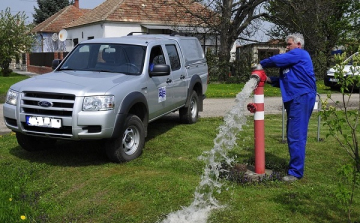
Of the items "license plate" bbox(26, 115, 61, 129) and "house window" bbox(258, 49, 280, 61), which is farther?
"house window" bbox(258, 49, 280, 61)

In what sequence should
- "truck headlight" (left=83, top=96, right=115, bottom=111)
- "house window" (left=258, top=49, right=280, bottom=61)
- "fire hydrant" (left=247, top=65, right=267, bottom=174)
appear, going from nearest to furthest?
"fire hydrant" (left=247, top=65, right=267, bottom=174) < "truck headlight" (left=83, top=96, right=115, bottom=111) < "house window" (left=258, top=49, right=280, bottom=61)

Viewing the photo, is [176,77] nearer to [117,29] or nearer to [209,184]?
[209,184]

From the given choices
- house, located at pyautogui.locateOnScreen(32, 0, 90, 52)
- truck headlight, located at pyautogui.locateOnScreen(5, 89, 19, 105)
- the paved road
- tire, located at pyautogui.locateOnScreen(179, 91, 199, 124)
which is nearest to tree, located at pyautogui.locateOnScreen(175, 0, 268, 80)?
the paved road

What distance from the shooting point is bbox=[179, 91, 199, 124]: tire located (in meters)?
9.38

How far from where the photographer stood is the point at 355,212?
4.52 meters

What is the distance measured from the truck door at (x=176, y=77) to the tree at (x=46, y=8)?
52.3 m

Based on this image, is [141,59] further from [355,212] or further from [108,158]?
[355,212]

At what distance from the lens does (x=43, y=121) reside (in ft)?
19.6

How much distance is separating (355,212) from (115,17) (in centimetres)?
2639

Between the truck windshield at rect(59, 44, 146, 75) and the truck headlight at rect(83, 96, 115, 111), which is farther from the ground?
the truck windshield at rect(59, 44, 146, 75)

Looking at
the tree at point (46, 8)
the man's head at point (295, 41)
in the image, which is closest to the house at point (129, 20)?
the man's head at point (295, 41)

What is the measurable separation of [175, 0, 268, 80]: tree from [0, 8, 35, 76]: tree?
14.9m

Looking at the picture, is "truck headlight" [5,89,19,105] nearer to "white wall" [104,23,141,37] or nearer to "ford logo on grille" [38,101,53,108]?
"ford logo on grille" [38,101,53,108]

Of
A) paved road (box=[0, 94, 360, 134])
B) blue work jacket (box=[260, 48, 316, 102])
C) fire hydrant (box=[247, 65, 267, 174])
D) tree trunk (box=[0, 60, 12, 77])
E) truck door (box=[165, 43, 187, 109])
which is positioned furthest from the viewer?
tree trunk (box=[0, 60, 12, 77])
